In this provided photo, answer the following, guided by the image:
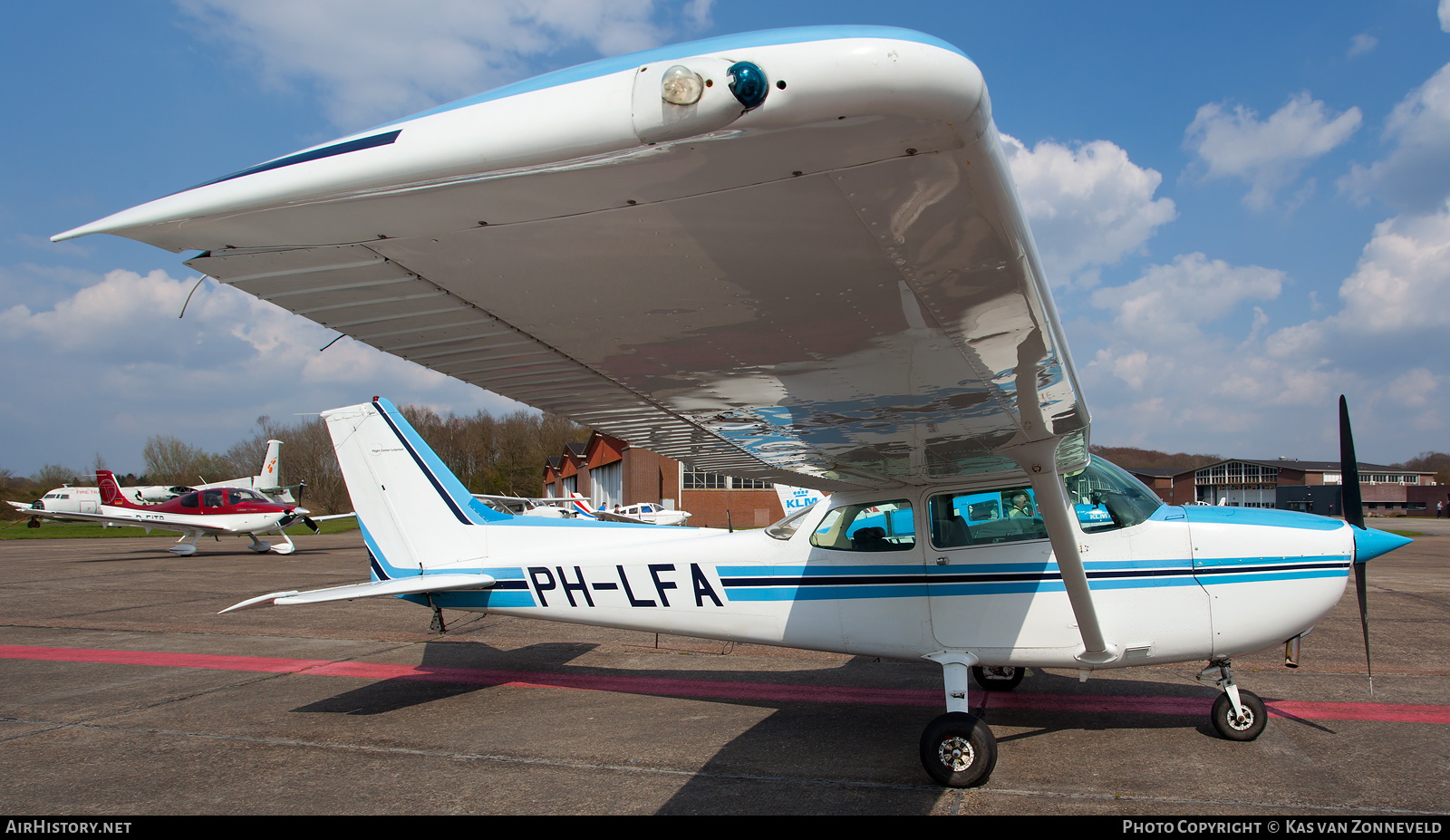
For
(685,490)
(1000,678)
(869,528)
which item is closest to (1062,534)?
(869,528)

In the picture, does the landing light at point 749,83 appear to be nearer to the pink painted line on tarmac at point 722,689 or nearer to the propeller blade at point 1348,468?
the propeller blade at point 1348,468

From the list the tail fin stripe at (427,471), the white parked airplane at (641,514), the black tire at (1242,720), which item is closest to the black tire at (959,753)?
the black tire at (1242,720)

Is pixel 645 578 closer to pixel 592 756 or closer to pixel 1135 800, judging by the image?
pixel 592 756

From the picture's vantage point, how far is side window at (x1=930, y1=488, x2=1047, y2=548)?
4.81 metres

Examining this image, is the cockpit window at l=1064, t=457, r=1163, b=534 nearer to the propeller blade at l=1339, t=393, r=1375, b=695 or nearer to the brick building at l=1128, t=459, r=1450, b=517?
the propeller blade at l=1339, t=393, r=1375, b=695

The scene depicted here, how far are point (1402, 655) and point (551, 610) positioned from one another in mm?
8503

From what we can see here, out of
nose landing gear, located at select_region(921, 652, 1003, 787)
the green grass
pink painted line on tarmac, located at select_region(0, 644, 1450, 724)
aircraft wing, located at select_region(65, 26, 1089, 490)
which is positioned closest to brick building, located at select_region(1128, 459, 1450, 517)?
the green grass

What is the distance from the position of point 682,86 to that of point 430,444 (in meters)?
67.6

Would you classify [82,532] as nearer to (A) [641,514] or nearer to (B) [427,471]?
(A) [641,514]

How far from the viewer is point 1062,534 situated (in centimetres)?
421

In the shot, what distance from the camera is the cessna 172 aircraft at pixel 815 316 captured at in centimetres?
120

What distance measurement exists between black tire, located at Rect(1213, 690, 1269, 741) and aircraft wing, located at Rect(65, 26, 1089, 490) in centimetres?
A: 377

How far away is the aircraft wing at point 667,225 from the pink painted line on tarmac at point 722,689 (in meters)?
4.38

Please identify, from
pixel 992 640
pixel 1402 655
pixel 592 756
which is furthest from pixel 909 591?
pixel 1402 655
